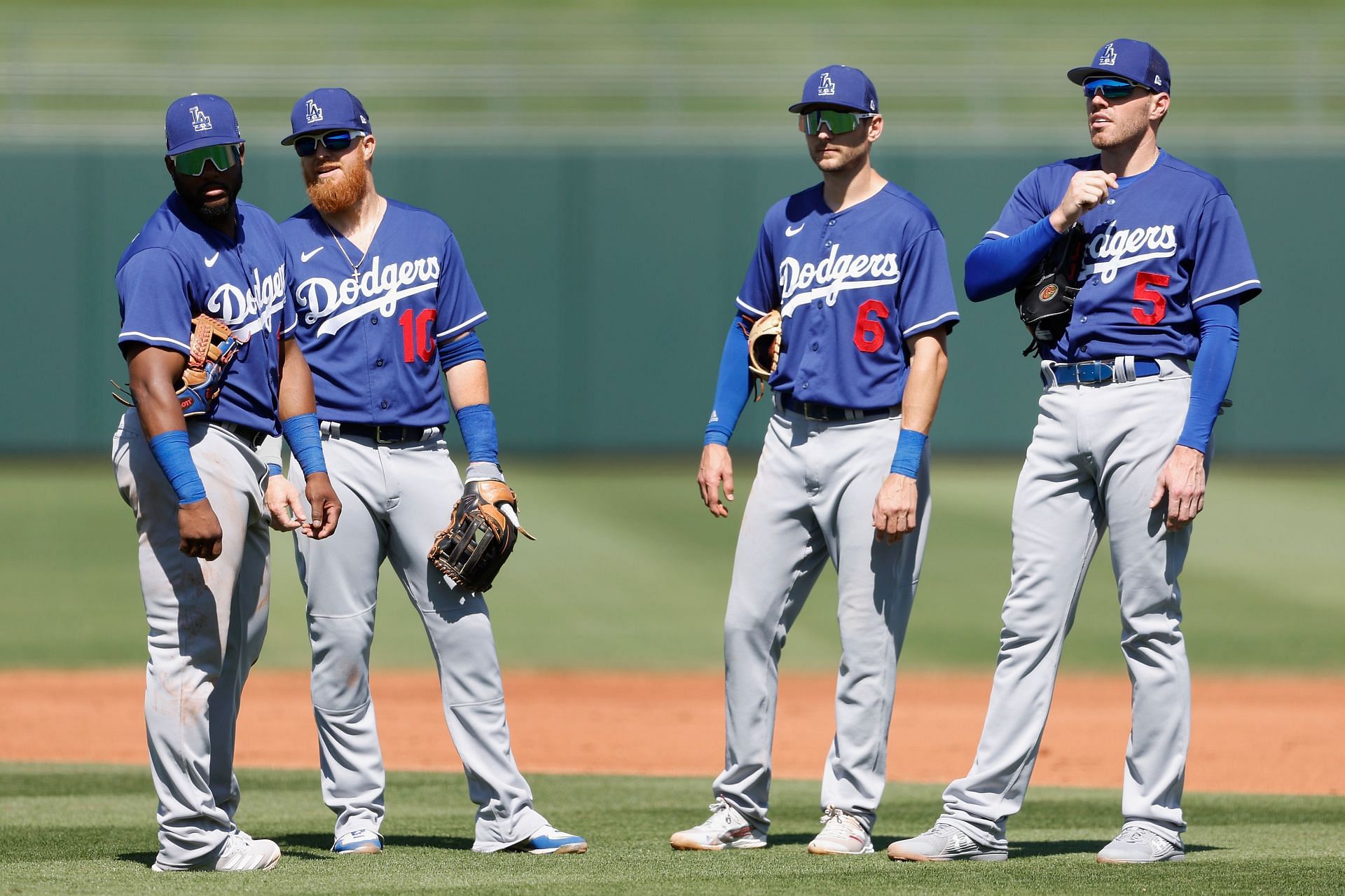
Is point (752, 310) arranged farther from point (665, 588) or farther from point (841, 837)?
point (665, 588)

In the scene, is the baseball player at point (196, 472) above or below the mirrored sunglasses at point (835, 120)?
below

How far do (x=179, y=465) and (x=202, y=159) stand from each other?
0.83 meters

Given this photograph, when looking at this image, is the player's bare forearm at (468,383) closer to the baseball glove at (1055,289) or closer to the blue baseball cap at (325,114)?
the blue baseball cap at (325,114)

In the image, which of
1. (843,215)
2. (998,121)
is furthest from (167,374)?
(998,121)

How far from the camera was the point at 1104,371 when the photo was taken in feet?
15.0

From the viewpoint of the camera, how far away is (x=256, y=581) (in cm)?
455

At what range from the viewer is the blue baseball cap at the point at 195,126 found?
4.39m

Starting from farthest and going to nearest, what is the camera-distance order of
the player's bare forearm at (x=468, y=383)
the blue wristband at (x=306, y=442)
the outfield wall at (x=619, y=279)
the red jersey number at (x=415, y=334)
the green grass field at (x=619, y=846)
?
1. the outfield wall at (x=619, y=279)
2. the player's bare forearm at (x=468, y=383)
3. the red jersey number at (x=415, y=334)
4. the blue wristband at (x=306, y=442)
5. the green grass field at (x=619, y=846)

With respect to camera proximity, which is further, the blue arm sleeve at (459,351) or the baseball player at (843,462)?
the blue arm sleeve at (459,351)

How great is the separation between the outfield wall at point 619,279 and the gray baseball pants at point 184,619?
14571mm

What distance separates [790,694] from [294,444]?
554 cm

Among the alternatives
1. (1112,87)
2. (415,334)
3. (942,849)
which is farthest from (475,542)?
(1112,87)

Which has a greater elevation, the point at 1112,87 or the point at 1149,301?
the point at 1112,87

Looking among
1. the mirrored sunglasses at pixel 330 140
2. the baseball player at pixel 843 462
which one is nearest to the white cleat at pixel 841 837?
the baseball player at pixel 843 462
